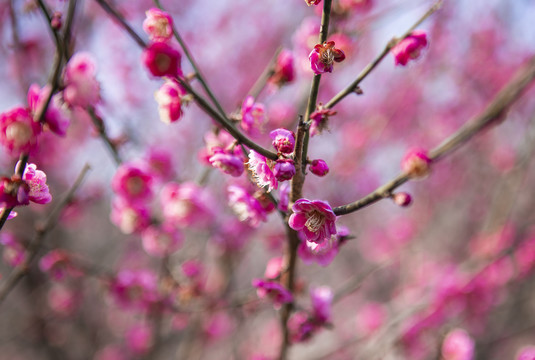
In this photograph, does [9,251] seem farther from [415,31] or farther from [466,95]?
[466,95]

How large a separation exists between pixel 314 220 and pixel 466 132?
0.69m

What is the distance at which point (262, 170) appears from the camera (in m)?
1.13

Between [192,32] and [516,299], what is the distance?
5.90 m

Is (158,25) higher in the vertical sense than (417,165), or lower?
higher

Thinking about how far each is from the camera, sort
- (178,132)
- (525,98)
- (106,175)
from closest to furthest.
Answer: (106,175) → (525,98) → (178,132)

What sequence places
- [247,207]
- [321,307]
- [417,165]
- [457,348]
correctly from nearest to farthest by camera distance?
[417,165], [247,207], [321,307], [457,348]

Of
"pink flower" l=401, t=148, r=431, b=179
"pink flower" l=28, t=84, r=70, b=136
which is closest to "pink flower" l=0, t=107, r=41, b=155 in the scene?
"pink flower" l=28, t=84, r=70, b=136

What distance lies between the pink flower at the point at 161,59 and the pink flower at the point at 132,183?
3.38ft

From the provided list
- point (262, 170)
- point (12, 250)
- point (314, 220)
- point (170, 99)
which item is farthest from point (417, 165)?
point (12, 250)

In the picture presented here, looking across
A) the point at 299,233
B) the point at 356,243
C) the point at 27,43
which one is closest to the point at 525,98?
the point at 356,243

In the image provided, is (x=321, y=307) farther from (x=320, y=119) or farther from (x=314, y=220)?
(x=320, y=119)

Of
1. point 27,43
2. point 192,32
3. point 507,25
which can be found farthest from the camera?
point 192,32

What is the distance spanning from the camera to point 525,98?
575 cm

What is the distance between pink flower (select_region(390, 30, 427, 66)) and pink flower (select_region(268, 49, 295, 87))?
48 cm
